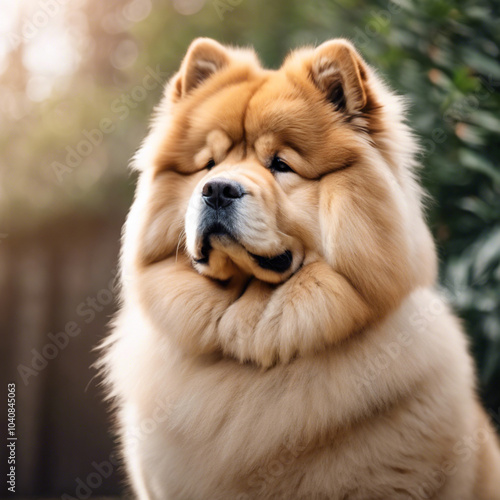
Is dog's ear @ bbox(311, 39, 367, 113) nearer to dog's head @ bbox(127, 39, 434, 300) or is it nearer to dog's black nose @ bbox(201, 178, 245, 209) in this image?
dog's head @ bbox(127, 39, 434, 300)

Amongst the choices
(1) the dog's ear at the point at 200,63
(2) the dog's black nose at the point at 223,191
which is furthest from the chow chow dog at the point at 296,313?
(1) the dog's ear at the point at 200,63

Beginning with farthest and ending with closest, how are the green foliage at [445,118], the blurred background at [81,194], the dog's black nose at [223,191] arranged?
1. the blurred background at [81,194]
2. the green foliage at [445,118]
3. the dog's black nose at [223,191]

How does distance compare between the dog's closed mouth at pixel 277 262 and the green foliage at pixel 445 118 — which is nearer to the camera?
the dog's closed mouth at pixel 277 262

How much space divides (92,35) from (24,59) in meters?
0.92

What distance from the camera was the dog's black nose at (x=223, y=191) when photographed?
2270 millimetres

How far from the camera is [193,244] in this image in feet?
7.87

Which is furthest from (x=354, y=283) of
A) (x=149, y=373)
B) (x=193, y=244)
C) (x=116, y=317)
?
(x=116, y=317)

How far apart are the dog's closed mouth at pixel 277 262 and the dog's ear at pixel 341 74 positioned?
2.35 feet

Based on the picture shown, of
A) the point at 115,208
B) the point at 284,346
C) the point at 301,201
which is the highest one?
the point at 301,201

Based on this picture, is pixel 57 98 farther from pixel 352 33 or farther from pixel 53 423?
pixel 53 423

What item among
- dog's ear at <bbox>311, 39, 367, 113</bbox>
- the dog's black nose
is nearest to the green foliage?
dog's ear at <bbox>311, 39, 367, 113</bbox>

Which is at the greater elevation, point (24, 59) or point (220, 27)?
point (220, 27)

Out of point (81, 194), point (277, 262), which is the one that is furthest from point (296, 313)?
point (81, 194)

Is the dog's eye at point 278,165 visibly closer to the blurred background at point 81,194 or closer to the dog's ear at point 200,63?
the dog's ear at point 200,63
